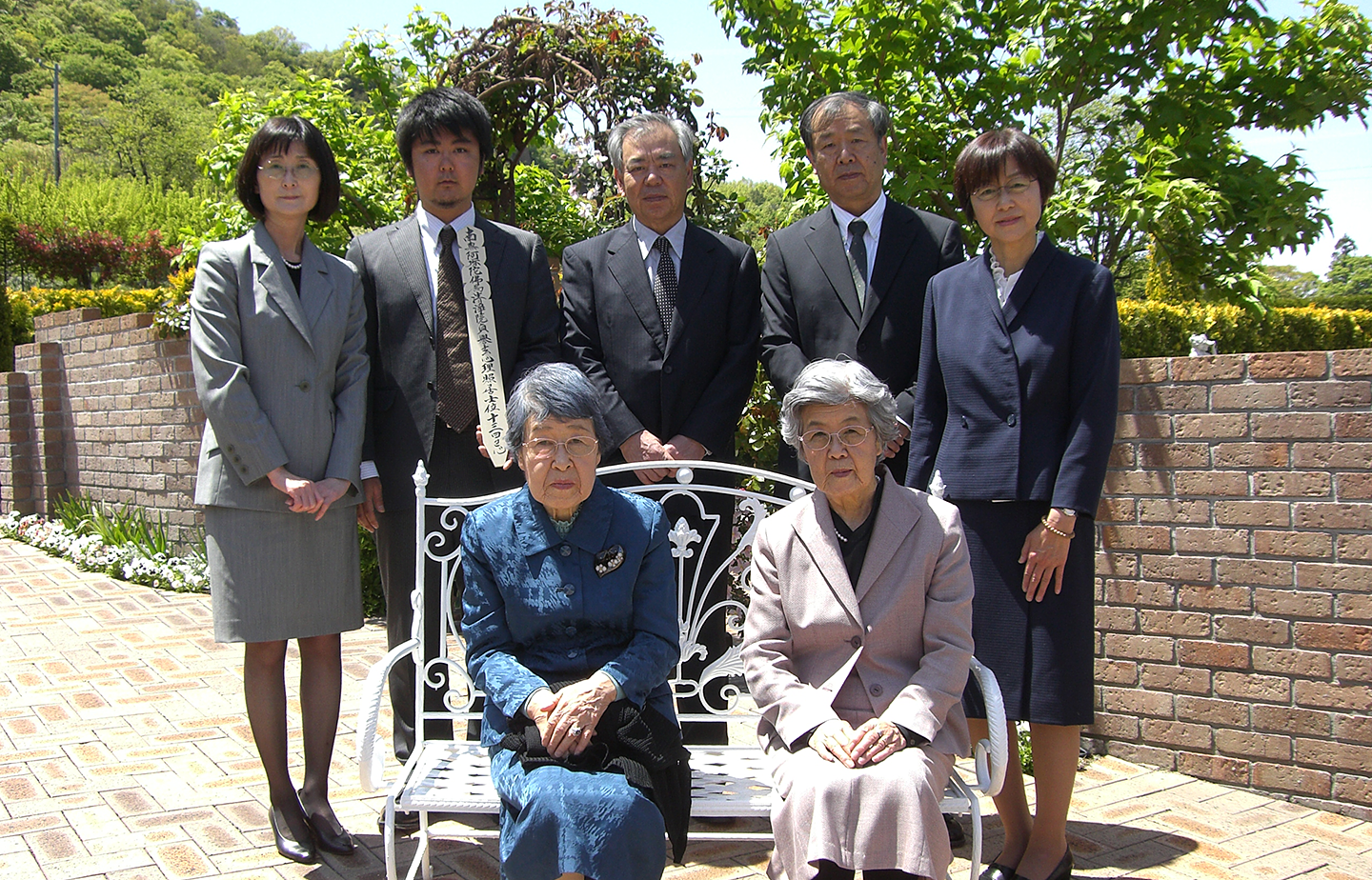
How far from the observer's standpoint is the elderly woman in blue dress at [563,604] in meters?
2.28

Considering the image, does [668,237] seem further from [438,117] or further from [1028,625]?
[1028,625]

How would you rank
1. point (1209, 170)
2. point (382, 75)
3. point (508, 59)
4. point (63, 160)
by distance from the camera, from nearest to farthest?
1. point (1209, 170)
2. point (508, 59)
3. point (382, 75)
4. point (63, 160)

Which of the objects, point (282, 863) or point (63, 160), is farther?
point (63, 160)

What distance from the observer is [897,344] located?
317 cm

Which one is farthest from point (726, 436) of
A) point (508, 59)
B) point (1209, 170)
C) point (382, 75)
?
point (382, 75)

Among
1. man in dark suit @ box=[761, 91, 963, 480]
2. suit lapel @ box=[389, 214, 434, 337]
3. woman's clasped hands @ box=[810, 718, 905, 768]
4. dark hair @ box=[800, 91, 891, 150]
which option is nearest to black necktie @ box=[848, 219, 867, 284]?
man in dark suit @ box=[761, 91, 963, 480]

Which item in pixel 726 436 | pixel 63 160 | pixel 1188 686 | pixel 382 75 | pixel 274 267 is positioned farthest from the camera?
pixel 63 160

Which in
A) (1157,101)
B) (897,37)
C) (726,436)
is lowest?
(726,436)

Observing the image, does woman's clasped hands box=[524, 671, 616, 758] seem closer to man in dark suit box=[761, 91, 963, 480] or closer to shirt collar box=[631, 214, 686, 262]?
man in dark suit box=[761, 91, 963, 480]

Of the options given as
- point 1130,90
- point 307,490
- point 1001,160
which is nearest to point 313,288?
point 307,490

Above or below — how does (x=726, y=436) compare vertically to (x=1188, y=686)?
above

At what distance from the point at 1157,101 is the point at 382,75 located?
5026mm

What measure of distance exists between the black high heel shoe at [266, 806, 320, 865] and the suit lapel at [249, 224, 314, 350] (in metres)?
1.44

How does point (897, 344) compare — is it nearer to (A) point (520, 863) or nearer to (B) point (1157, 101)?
(A) point (520, 863)
